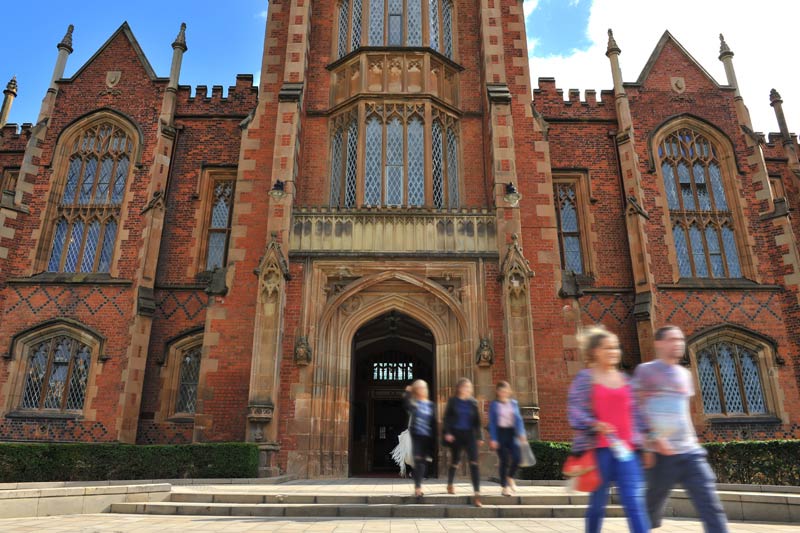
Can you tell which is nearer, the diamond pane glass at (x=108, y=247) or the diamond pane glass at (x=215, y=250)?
the diamond pane glass at (x=108, y=247)

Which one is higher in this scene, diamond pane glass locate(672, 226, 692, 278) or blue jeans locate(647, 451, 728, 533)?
diamond pane glass locate(672, 226, 692, 278)

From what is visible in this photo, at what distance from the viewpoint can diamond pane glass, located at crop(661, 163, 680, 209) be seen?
17688 millimetres

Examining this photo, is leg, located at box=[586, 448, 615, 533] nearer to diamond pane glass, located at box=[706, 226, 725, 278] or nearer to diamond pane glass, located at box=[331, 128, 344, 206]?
diamond pane glass, located at box=[331, 128, 344, 206]

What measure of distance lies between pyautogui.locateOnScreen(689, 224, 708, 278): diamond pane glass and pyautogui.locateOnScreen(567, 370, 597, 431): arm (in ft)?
49.7

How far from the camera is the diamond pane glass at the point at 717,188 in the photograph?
699 inches

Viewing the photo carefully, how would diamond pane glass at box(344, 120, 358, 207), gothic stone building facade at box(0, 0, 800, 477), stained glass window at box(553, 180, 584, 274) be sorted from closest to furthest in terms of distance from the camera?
gothic stone building facade at box(0, 0, 800, 477), diamond pane glass at box(344, 120, 358, 207), stained glass window at box(553, 180, 584, 274)

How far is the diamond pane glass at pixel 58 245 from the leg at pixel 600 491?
57.6ft

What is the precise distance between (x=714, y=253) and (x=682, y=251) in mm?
1040

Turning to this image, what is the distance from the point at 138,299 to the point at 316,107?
747 centimetres

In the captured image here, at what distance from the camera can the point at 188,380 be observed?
15.8m

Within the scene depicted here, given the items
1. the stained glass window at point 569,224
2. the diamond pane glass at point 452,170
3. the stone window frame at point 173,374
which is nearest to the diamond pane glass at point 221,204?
the stone window frame at point 173,374

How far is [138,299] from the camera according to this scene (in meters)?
15.3

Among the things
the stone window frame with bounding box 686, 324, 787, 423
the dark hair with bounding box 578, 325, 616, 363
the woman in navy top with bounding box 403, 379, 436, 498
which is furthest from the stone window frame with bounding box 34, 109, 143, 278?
the stone window frame with bounding box 686, 324, 787, 423

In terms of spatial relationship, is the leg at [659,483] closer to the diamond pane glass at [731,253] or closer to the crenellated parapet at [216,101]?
the diamond pane glass at [731,253]
